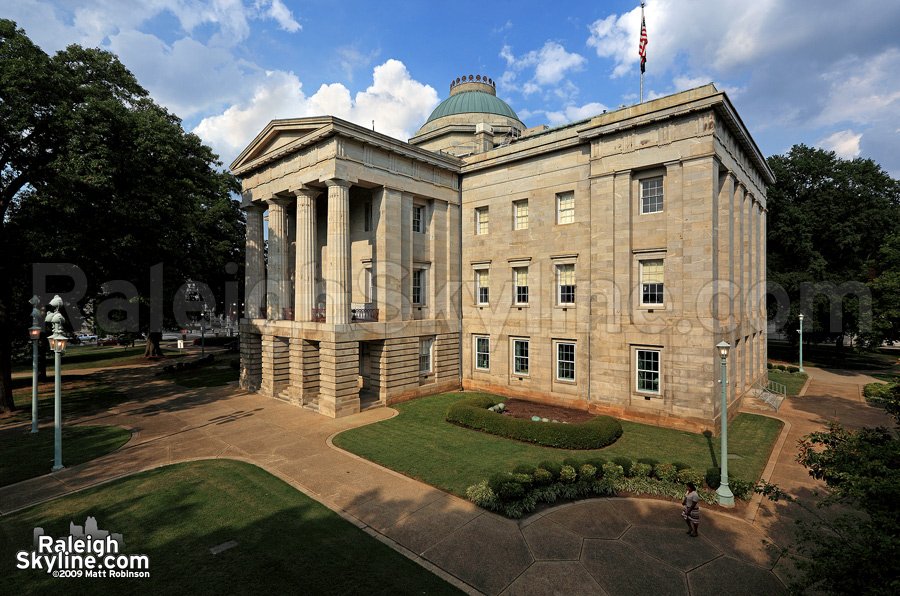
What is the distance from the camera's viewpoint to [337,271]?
22516 millimetres

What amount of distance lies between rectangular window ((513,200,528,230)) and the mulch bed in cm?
1084

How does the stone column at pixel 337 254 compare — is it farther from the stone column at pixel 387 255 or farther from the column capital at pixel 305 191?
the column capital at pixel 305 191

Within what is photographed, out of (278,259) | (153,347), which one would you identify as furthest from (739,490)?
(153,347)

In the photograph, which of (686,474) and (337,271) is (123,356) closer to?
(337,271)

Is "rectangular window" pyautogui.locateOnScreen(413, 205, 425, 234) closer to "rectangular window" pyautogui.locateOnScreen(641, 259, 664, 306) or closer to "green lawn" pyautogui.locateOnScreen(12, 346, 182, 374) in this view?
"rectangular window" pyautogui.locateOnScreen(641, 259, 664, 306)

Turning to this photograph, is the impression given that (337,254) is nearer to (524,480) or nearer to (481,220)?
(481,220)

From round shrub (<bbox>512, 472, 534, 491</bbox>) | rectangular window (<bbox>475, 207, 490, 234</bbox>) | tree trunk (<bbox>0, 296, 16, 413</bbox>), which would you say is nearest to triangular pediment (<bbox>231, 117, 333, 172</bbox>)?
rectangular window (<bbox>475, 207, 490, 234</bbox>)

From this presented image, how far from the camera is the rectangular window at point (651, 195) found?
2097 cm

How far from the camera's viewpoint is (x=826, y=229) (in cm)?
3881

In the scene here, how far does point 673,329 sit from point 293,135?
23726 mm

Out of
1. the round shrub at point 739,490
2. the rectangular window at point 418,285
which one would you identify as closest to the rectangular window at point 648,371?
the round shrub at point 739,490

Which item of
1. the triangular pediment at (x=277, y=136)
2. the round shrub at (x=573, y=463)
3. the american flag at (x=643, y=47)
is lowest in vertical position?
the round shrub at (x=573, y=463)

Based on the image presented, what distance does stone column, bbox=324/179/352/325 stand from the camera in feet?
73.5

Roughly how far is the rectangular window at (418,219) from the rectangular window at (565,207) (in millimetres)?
8829
